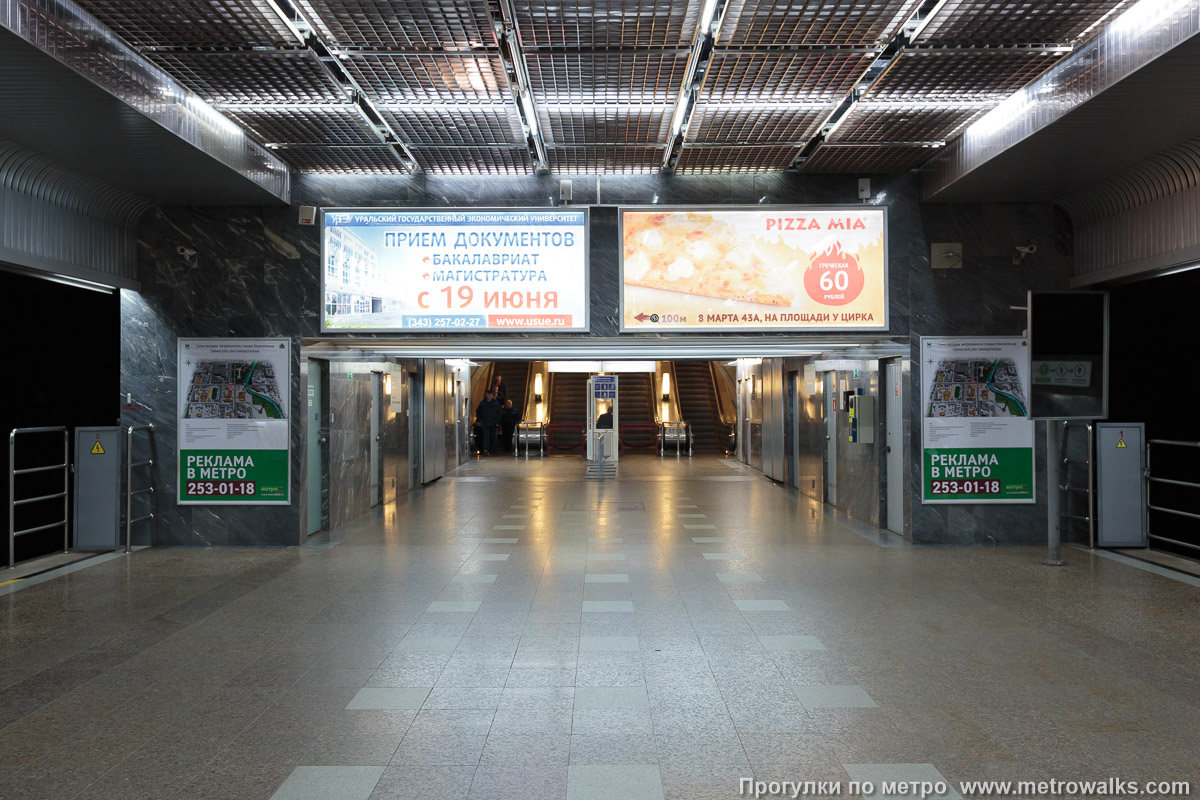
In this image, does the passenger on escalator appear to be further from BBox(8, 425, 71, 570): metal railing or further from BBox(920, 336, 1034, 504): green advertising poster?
BBox(920, 336, 1034, 504): green advertising poster

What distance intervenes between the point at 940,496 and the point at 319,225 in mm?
6165

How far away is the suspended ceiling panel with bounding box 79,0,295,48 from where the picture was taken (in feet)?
15.3

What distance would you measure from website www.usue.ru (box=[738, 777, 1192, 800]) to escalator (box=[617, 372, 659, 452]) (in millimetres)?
18551

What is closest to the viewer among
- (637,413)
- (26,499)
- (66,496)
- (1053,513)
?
(1053,513)

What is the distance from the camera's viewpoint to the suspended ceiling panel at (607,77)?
5.42m

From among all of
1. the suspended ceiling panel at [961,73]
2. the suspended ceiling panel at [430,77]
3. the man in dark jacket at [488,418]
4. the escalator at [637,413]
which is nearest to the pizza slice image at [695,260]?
the suspended ceiling panel at [961,73]

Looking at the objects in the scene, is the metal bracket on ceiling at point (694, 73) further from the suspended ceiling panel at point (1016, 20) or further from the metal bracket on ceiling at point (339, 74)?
the metal bracket on ceiling at point (339, 74)

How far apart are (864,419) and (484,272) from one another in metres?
4.14

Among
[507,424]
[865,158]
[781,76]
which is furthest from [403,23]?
[507,424]

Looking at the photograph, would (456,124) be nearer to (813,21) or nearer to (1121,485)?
(813,21)

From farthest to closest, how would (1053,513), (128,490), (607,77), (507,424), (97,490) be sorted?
(507,424) < (97,490) < (128,490) < (1053,513) < (607,77)

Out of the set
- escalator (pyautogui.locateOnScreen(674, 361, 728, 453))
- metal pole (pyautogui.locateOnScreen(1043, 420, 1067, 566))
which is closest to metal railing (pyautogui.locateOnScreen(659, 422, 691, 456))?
escalator (pyautogui.locateOnScreen(674, 361, 728, 453))

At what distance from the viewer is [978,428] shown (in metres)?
8.00

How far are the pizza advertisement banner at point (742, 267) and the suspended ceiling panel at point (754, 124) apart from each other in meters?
0.99
